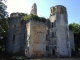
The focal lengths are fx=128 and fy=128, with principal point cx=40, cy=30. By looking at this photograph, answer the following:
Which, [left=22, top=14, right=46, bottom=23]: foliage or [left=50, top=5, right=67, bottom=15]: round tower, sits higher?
[left=50, top=5, right=67, bottom=15]: round tower

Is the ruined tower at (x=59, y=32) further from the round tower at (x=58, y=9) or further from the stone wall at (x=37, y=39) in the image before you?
the stone wall at (x=37, y=39)

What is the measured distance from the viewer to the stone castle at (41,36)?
27609 millimetres

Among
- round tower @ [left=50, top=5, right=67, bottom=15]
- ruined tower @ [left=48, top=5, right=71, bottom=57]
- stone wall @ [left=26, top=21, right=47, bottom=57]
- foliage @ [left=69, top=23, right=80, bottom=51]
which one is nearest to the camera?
stone wall @ [left=26, top=21, right=47, bottom=57]

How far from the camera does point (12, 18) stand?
31.5 metres

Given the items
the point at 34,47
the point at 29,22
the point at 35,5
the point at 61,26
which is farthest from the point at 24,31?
the point at 35,5

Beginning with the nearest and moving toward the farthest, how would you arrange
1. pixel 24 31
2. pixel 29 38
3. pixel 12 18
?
pixel 29 38 < pixel 24 31 < pixel 12 18

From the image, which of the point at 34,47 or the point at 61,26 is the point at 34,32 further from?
the point at 61,26

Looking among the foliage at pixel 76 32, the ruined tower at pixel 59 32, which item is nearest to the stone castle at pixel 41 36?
the ruined tower at pixel 59 32

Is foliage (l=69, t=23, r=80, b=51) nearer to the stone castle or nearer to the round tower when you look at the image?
the stone castle

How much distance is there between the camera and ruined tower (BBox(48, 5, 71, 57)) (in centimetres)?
2959

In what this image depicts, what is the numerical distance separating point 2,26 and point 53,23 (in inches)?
470

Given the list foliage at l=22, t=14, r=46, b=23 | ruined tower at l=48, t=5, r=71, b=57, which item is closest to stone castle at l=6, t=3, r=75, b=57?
ruined tower at l=48, t=5, r=71, b=57

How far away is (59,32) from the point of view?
30.4 m

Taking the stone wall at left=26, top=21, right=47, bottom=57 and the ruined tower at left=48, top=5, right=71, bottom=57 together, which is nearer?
the stone wall at left=26, top=21, right=47, bottom=57
